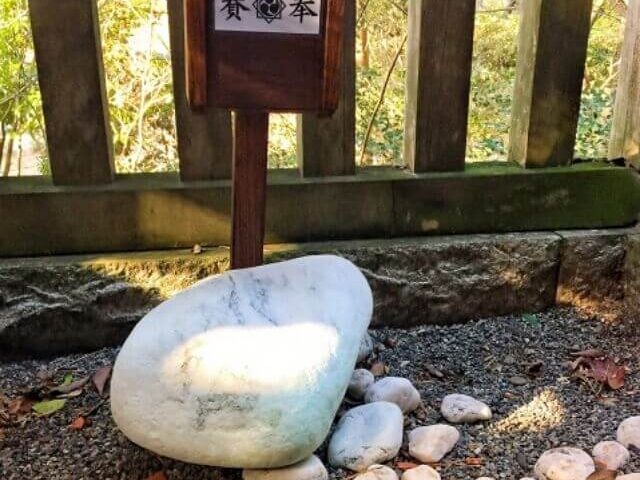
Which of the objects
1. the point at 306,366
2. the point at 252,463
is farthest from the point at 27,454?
the point at 306,366

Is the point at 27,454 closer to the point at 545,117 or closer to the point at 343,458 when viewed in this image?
the point at 343,458

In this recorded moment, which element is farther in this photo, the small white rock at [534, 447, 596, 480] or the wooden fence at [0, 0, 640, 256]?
the wooden fence at [0, 0, 640, 256]

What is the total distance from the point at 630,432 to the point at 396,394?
18.0 inches

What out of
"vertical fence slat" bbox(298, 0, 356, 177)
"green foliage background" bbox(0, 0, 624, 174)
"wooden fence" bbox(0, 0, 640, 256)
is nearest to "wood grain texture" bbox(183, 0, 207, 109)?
"wooden fence" bbox(0, 0, 640, 256)

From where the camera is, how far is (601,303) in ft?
5.85

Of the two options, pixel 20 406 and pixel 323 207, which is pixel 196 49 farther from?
pixel 20 406

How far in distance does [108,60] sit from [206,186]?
2115 mm

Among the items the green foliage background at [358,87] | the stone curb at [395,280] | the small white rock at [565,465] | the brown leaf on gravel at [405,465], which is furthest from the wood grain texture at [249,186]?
the green foliage background at [358,87]

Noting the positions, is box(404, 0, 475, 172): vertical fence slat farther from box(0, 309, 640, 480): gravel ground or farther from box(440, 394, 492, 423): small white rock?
box(440, 394, 492, 423): small white rock

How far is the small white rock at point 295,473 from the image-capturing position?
1.13 meters

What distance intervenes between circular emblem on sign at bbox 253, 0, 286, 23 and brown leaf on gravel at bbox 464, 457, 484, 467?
2.95 ft

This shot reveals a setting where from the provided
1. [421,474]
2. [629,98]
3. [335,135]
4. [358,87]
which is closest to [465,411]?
[421,474]

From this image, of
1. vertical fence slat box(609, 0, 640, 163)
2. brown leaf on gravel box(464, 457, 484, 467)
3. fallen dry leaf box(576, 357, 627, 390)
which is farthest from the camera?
vertical fence slat box(609, 0, 640, 163)

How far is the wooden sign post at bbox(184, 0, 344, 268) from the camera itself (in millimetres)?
1160
